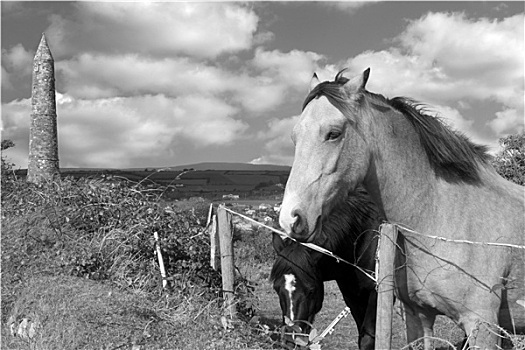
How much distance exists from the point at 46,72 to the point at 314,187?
38.6 feet

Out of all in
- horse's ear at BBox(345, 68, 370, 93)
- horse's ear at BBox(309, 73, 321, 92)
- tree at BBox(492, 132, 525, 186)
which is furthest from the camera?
tree at BBox(492, 132, 525, 186)

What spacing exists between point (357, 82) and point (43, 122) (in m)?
11.2

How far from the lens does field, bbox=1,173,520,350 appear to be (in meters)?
5.09

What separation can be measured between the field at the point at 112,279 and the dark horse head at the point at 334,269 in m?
0.39

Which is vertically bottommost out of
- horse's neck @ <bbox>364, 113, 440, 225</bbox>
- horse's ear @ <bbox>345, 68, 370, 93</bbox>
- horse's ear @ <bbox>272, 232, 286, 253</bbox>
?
horse's ear @ <bbox>272, 232, 286, 253</bbox>

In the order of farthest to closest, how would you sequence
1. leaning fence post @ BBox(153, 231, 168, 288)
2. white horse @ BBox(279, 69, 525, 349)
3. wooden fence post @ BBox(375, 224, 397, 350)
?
leaning fence post @ BBox(153, 231, 168, 288) < wooden fence post @ BBox(375, 224, 397, 350) < white horse @ BBox(279, 69, 525, 349)

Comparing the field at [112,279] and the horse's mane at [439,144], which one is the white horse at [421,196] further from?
the field at [112,279]

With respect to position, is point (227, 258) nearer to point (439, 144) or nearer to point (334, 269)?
point (334, 269)

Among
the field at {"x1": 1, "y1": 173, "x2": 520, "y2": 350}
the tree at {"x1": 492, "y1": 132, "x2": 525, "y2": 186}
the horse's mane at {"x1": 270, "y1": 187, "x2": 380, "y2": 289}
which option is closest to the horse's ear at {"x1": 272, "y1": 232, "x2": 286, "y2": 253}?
the horse's mane at {"x1": 270, "y1": 187, "x2": 380, "y2": 289}

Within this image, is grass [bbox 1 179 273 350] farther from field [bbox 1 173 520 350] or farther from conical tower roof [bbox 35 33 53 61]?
conical tower roof [bbox 35 33 53 61]

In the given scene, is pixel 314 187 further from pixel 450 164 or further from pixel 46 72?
pixel 46 72

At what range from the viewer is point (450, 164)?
11.8 feet

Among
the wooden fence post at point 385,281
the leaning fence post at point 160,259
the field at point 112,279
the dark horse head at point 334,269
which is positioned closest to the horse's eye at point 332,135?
the wooden fence post at point 385,281

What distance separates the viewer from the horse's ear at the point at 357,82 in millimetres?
3387
